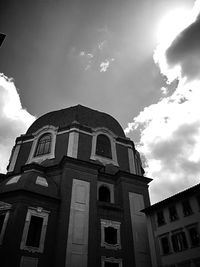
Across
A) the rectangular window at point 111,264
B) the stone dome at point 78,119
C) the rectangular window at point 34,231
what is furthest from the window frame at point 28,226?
the stone dome at point 78,119

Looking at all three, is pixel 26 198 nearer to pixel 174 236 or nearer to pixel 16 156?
pixel 16 156

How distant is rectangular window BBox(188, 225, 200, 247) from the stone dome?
16.1 metres

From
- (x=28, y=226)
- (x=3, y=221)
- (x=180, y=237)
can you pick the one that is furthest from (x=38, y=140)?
(x=180, y=237)

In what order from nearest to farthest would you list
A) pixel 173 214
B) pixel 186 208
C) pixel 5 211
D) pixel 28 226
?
pixel 28 226
pixel 5 211
pixel 186 208
pixel 173 214

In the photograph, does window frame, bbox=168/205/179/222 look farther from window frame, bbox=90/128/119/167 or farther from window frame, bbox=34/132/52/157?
window frame, bbox=34/132/52/157

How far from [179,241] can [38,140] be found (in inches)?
748

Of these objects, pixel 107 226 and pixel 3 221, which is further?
pixel 107 226

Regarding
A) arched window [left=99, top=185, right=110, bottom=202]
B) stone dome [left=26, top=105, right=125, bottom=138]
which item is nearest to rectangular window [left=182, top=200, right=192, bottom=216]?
arched window [left=99, top=185, right=110, bottom=202]

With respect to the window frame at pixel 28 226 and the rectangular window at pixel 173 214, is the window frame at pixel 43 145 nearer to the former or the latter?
the window frame at pixel 28 226

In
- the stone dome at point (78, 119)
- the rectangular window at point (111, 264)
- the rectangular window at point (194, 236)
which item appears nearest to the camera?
the rectangular window at point (194, 236)

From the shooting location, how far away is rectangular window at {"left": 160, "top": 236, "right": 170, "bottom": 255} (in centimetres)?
1929

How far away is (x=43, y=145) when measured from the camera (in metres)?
28.3

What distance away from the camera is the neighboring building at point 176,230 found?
1784cm

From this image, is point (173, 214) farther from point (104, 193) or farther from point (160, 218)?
point (104, 193)
